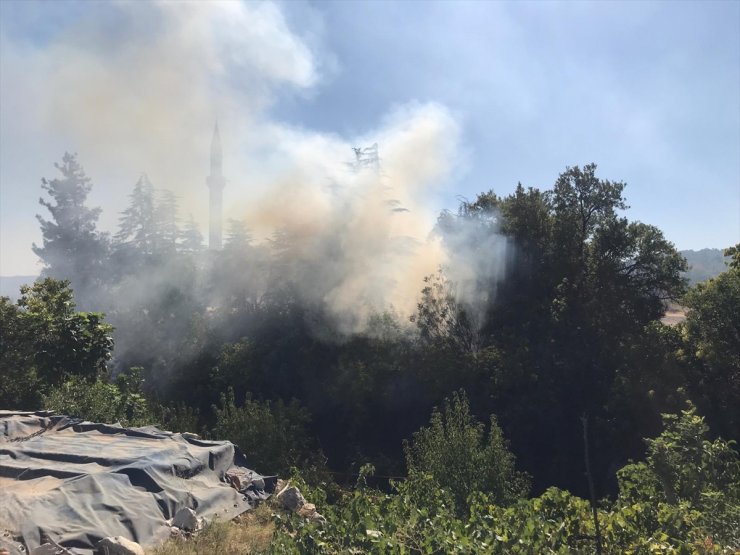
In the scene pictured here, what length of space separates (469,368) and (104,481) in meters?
13.6

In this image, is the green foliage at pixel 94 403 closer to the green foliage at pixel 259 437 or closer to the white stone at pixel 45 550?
the green foliage at pixel 259 437

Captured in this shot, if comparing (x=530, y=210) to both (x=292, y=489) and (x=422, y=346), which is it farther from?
(x=292, y=489)

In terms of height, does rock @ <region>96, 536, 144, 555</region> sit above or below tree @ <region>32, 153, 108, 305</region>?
below

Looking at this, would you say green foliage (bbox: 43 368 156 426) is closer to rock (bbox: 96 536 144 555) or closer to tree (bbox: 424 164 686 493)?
rock (bbox: 96 536 144 555)

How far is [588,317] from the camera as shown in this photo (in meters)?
18.8

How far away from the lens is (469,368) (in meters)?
18.5

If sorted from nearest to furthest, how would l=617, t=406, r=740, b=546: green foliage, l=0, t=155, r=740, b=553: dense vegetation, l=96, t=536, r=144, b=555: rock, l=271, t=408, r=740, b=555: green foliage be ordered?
l=271, t=408, r=740, b=555: green foliage → l=96, t=536, r=144, b=555: rock → l=617, t=406, r=740, b=546: green foliage → l=0, t=155, r=740, b=553: dense vegetation

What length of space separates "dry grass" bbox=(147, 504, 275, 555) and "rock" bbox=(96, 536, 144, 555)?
34 cm

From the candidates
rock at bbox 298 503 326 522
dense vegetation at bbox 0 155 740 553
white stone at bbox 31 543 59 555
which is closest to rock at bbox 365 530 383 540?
dense vegetation at bbox 0 155 740 553

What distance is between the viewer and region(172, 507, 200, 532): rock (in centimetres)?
623

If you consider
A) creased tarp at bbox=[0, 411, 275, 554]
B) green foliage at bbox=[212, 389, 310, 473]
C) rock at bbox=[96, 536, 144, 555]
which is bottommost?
green foliage at bbox=[212, 389, 310, 473]

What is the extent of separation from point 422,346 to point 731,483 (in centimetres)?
1315

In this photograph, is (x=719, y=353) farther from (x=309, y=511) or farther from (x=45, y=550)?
(x=45, y=550)

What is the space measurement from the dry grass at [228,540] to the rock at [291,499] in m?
0.30
